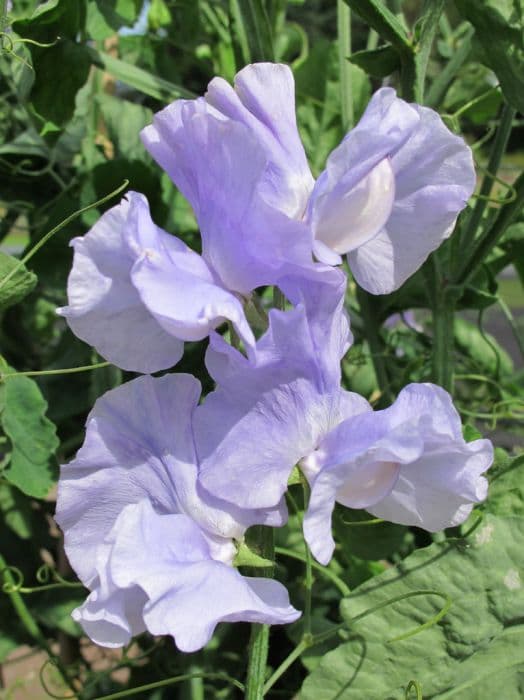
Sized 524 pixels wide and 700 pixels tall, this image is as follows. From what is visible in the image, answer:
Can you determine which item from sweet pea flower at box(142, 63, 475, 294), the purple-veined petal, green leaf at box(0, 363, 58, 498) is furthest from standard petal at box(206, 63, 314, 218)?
green leaf at box(0, 363, 58, 498)

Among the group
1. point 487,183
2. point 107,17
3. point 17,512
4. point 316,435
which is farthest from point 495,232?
point 17,512

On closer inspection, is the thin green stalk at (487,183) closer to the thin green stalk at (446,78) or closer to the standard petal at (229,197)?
the thin green stalk at (446,78)

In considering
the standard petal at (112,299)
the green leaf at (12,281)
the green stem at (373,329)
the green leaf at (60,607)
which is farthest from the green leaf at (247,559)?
the green leaf at (60,607)

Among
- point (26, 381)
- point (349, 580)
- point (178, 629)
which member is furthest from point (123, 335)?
point (349, 580)

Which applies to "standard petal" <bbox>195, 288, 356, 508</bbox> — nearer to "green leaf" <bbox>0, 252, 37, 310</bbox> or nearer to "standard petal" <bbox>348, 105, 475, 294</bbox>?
"standard petal" <bbox>348, 105, 475, 294</bbox>

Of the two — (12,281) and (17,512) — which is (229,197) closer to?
(12,281)

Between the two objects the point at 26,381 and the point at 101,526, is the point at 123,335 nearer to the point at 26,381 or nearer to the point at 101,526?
the point at 101,526
